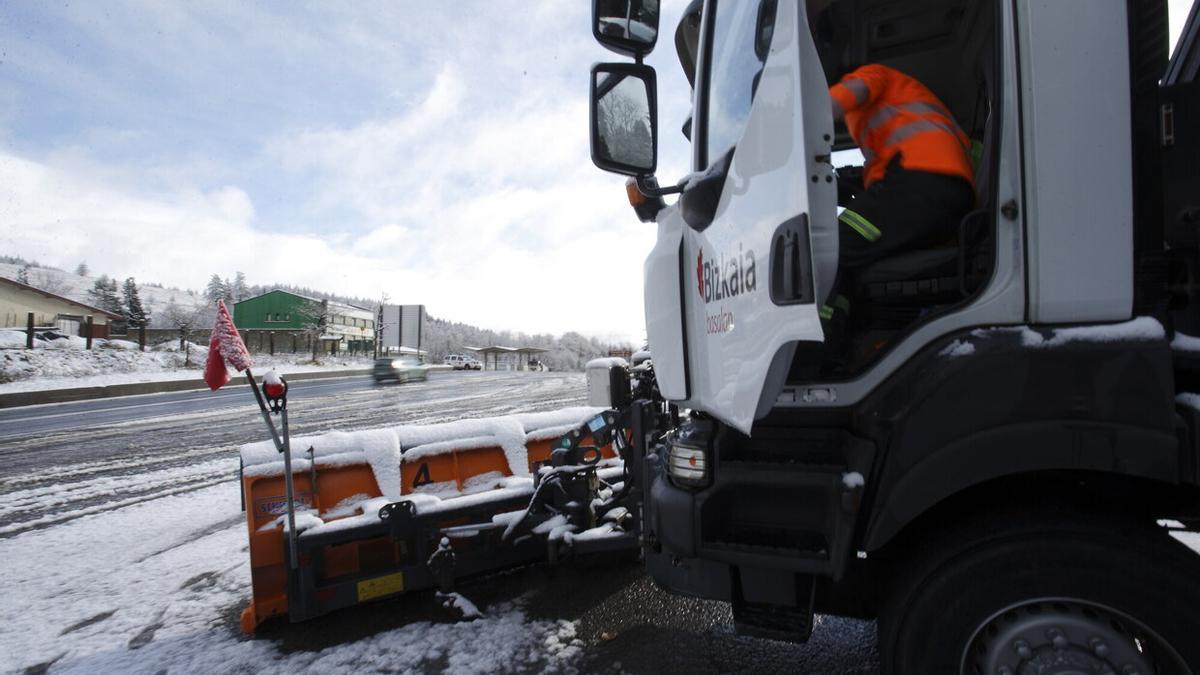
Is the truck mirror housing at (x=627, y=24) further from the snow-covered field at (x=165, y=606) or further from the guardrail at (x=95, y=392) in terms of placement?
the guardrail at (x=95, y=392)

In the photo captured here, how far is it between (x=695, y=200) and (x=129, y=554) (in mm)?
5122

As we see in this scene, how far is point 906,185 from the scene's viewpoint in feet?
6.09

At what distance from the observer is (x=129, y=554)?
4.49 m

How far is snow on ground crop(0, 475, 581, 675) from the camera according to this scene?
2.88 m

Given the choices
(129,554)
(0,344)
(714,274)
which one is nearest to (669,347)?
(714,274)

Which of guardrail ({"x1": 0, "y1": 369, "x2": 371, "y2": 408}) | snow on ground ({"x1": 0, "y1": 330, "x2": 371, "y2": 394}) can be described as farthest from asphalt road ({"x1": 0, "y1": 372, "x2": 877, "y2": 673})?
snow on ground ({"x1": 0, "y1": 330, "x2": 371, "y2": 394})

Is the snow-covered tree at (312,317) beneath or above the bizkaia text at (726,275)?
above

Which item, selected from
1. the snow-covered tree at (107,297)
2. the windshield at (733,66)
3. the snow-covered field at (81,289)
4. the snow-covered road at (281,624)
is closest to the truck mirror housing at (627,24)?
the windshield at (733,66)

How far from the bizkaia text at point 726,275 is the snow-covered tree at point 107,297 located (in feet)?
243

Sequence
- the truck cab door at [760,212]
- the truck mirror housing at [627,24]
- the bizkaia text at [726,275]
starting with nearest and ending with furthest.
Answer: the truck cab door at [760,212]
the bizkaia text at [726,275]
the truck mirror housing at [627,24]

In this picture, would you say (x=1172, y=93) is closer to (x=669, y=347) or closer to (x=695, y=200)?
(x=695, y=200)

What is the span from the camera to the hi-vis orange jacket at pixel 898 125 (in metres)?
1.87

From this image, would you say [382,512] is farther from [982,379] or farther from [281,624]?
[982,379]

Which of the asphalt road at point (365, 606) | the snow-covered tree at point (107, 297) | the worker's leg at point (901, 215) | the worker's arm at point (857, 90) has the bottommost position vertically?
the asphalt road at point (365, 606)
